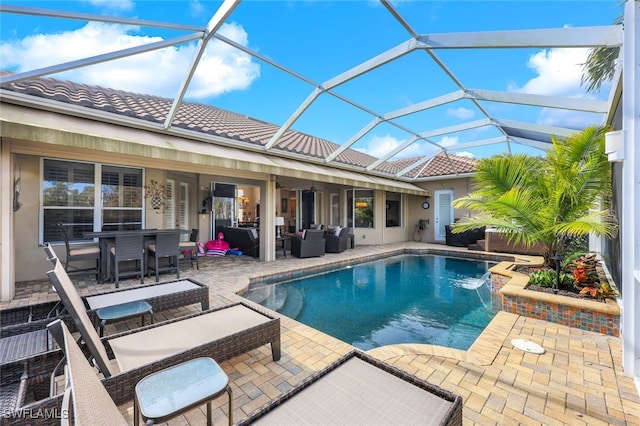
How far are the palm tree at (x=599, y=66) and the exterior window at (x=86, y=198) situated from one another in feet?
38.6

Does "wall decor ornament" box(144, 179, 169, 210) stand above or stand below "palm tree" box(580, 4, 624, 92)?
below

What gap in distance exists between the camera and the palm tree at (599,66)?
15.4 feet

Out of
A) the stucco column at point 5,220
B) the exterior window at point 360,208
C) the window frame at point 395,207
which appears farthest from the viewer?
the window frame at point 395,207

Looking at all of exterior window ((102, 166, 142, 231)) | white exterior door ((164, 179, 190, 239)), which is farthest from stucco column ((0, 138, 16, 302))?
white exterior door ((164, 179, 190, 239))

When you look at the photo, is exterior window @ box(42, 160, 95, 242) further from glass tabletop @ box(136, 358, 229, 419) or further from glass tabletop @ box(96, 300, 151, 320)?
glass tabletop @ box(136, 358, 229, 419)

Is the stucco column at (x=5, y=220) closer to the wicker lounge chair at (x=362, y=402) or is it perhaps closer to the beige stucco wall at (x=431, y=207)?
the wicker lounge chair at (x=362, y=402)

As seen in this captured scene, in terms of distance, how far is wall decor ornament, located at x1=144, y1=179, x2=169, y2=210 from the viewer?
942 centimetres

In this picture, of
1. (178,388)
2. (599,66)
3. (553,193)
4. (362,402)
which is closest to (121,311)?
(178,388)

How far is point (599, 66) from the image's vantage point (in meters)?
5.10

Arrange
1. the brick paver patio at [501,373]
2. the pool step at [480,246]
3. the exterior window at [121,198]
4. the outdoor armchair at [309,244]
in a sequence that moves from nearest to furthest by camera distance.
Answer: the brick paver patio at [501,373] < the exterior window at [121,198] < the outdoor armchair at [309,244] < the pool step at [480,246]

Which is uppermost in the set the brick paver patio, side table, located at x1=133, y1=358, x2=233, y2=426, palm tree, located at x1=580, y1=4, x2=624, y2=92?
palm tree, located at x1=580, y1=4, x2=624, y2=92

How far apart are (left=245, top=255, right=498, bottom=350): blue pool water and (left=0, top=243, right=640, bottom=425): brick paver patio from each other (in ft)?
2.97

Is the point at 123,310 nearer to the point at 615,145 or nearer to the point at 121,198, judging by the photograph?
the point at 121,198

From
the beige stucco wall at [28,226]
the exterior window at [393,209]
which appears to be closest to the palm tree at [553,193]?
the exterior window at [393,209]
